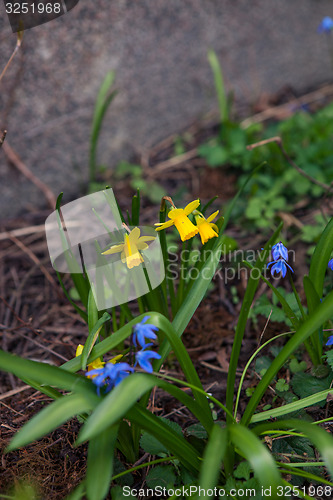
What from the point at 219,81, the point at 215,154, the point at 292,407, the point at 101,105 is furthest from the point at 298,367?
the point at 219,81

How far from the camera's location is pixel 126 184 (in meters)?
2.88

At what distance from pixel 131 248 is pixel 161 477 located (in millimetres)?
714

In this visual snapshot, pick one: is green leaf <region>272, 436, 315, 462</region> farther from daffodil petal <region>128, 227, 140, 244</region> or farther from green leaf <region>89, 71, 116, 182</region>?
green leaf <region>89, 71, 116, 182</region>

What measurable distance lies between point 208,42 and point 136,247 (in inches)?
86.6

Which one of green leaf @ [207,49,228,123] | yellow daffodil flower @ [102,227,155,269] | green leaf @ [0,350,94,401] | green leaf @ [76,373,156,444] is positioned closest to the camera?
green leaf @ [76,373,156,444]

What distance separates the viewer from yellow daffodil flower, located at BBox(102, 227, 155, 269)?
1.38 m

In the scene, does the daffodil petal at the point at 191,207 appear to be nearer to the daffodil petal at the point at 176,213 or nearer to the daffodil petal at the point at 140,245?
the daffodil petal at the point at 176,213

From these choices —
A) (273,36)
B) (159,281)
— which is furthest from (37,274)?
(273,36)

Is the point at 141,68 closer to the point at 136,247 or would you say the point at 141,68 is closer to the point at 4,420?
the point at 136,247

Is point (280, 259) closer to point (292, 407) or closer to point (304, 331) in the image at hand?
point (304, 331)

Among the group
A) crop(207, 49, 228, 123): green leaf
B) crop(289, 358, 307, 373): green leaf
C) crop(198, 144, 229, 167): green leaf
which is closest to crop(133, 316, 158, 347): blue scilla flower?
crop(289, 358, 307, 373): green leaf

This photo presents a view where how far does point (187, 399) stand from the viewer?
1241 millimetres

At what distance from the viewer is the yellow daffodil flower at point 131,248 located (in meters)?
1.38

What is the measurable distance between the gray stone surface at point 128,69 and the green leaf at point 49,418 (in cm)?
181
